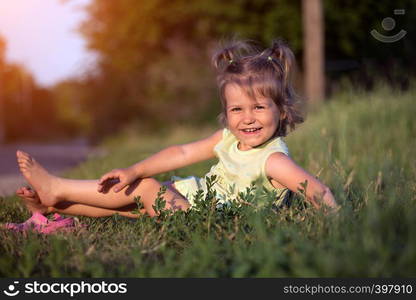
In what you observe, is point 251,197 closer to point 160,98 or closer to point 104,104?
point 160,98

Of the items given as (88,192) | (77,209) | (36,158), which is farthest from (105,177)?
(36,158)

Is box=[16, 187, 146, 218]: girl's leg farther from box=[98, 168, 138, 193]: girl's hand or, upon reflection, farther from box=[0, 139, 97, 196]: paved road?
box=[0, 139, 97, 196]: paved road

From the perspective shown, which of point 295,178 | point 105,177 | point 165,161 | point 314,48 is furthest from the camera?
point 314,48

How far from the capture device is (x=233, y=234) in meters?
2.36

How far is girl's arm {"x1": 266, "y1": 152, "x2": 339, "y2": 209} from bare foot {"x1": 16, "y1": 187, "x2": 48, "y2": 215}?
1.42m

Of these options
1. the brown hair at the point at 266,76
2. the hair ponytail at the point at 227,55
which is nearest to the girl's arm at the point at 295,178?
the brown hair at the point at 266,76

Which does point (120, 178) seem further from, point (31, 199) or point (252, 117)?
point (252, 117)

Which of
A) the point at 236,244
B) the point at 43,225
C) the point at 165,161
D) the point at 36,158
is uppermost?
the point at 36,158

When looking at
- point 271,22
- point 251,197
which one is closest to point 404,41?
point 271,22

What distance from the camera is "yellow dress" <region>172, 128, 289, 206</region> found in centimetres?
308

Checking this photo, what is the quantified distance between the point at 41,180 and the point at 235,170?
46.3 inches

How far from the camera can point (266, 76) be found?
10.3 feet

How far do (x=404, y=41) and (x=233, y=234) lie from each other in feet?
42.0

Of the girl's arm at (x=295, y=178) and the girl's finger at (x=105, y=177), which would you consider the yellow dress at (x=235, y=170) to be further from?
the girl's finger at (x=105, y=177)
